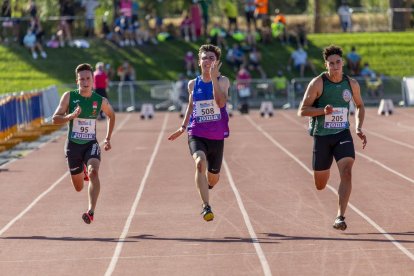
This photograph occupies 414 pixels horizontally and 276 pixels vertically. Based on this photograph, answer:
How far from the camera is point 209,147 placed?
12.9m

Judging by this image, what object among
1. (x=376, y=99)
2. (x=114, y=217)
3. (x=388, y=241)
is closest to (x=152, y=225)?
(x=114, y=217)

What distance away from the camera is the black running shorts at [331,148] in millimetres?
12148

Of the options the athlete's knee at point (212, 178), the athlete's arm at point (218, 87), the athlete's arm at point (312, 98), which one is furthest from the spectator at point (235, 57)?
the athlete's arm at point (312, 98)

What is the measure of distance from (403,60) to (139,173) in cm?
3338

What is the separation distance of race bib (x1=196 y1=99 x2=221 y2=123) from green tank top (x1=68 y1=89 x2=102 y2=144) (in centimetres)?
104

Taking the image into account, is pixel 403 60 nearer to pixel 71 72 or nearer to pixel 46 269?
pixel 71 72

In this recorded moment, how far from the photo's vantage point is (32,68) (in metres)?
48.5

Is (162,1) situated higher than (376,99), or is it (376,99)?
(162,1)

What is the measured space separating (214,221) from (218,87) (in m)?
1.45

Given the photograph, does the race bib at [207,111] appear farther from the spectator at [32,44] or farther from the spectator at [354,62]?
the spectator at [32,44]

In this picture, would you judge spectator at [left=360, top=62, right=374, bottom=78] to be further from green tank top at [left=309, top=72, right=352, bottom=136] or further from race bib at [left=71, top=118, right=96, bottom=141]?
green tank top at [left=309, top=72, right=352, bottom=136]

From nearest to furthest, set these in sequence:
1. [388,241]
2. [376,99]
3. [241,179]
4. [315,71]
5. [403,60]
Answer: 1. [388,241]
2. [241,179]
3. [376,99]
4. [315,71]
5. [403,60]

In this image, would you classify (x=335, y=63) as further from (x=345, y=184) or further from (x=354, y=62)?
(x=354, y=62)

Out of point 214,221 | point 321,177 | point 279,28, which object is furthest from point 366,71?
point 321,177
